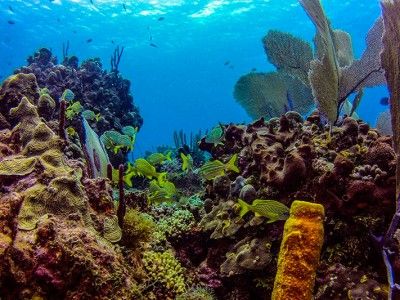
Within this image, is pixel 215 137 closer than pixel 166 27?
Yes

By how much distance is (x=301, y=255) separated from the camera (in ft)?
8.98

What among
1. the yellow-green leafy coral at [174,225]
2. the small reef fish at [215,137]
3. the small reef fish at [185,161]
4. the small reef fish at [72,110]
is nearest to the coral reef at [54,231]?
the yellow-green leafy coral at [174,225]

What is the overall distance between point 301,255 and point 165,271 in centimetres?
164

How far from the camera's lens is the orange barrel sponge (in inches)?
107

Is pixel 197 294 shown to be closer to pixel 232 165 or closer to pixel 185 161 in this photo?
pixel 232 165

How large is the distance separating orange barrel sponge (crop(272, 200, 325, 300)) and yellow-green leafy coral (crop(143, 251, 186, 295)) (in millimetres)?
1306

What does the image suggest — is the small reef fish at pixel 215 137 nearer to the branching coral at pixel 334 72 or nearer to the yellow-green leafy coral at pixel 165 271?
the branching coral at pixel 334 72

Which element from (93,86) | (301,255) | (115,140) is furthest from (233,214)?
(93,86)

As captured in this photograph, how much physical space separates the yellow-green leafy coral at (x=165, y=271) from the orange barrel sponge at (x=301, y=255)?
1306mm

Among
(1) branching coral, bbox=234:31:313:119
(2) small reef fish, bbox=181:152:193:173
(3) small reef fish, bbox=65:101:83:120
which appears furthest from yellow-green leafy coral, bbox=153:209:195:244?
(1) branching coral, bbox=234:31:313:119

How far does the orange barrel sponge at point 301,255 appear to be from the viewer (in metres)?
2.71

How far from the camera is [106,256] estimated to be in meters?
2.65

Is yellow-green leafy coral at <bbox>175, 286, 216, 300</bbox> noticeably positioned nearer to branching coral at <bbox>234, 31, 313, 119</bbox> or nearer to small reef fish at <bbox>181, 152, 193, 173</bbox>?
small reef fish at <bbox>181, 152, 193, 173</bbox>

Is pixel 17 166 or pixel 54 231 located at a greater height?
pixel 17 166
